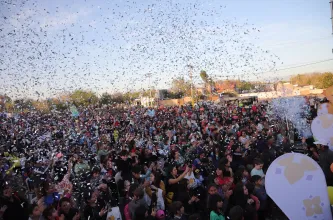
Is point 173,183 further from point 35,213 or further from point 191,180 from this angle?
point 35,213

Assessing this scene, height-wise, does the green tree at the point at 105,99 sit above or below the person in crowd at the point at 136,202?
above

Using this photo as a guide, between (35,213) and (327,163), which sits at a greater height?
(35,213)

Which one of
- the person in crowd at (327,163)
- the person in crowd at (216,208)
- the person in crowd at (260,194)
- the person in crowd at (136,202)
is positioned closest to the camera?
the person in crowd at (216,208)

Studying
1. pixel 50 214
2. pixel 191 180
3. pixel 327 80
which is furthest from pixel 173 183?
pixel 327 80

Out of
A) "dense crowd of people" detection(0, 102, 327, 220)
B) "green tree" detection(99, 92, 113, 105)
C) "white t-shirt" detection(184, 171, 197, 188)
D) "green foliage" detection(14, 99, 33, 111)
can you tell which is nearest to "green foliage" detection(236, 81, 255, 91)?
"green tree" detection(99, 92, 113, 105)

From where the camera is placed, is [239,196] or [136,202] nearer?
[136,202]

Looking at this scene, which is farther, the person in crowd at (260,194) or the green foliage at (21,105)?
the green foliage at (21,105)

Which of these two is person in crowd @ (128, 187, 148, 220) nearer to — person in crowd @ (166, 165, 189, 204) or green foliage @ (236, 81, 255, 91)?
person in crowd @ (166, 165, 189, 204)

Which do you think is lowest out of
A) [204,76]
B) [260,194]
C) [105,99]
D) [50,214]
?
[260,194]

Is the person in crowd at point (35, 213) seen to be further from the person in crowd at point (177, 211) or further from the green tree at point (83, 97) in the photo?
the green tree at point (83, 97)

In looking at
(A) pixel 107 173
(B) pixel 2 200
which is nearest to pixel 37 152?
(A) pixel 107 173

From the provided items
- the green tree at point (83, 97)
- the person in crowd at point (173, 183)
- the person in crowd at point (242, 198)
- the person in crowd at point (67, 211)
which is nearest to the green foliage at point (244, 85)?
the green tree at point (83, 97)

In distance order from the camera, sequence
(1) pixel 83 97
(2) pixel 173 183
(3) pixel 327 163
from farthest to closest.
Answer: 1. (1) pixel 83 97
2. (3) pixel 327 163
3. (2) pixel 173 183

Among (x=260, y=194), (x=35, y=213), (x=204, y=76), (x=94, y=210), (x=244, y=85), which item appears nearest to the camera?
(x=35, y=213)
